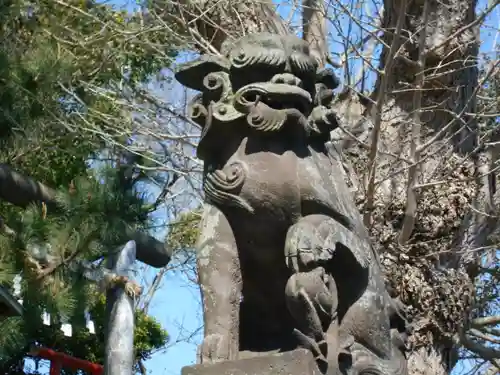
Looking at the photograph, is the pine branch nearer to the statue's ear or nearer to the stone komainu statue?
the statue's ear

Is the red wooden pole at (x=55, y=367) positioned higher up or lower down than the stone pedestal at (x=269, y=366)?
higher up

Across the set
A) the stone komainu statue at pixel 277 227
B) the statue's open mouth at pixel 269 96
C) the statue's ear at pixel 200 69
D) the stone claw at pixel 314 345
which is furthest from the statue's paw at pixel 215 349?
the statue's ear at pixel 200 69

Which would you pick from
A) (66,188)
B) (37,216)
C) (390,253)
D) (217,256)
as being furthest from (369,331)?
(66,188)

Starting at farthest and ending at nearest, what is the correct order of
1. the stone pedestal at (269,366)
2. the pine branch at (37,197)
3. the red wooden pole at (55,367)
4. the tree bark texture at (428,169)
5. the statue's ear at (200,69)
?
the red wooden pole at (55,367)
the pine branch at (37,197)
the tree bark texture at (428,169)
the statue's ear at (200,69)
the stone pedestal at (269,366)

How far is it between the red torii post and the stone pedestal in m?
6.15

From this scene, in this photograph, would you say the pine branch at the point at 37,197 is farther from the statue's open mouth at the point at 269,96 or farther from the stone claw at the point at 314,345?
the stone claw at the point at 314,345

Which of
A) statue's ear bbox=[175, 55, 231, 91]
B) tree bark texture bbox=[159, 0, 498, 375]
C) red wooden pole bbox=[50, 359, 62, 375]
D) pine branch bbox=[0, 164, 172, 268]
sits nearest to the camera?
statue's ear bbox=[175, 55, 231, 91]

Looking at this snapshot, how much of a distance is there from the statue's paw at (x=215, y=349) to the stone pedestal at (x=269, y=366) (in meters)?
0.07

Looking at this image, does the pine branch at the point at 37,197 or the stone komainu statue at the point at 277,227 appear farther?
the pine branch at the point at 37,197

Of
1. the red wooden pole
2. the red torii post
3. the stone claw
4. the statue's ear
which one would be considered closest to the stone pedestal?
the stone claw

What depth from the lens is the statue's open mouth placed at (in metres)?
3.43

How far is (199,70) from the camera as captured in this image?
12.0 feet

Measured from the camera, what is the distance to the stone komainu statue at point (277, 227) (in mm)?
3256

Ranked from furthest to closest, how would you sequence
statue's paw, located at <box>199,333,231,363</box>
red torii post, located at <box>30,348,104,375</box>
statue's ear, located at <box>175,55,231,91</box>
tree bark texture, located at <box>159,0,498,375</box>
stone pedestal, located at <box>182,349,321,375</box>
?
red torii post, located at <box>30,348,104,375</box> → tree bark texture, located at <box>159,0,498,375</box> → statue's ear, located at <box>175,55,231,91</box> → statue's paw, located at <box>199,333,231,363</box> → stone pedestal, located at <box>182,349,321,375</box>
